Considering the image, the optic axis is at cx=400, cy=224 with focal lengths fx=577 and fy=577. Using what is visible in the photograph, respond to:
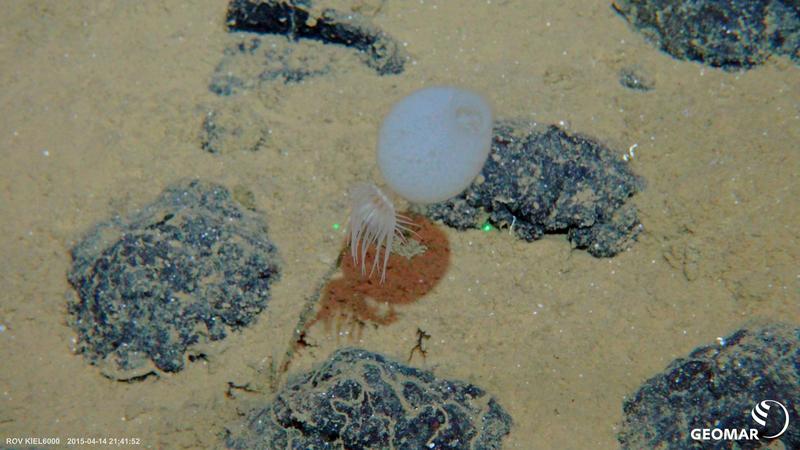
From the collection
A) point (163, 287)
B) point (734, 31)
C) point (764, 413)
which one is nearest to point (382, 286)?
point (163, 287)

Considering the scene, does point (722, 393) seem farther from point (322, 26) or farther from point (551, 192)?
point (322, 26)

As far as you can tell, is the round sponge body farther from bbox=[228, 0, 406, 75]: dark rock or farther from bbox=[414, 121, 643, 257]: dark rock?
bbox=[228, 0, 406, 75]: dark rock

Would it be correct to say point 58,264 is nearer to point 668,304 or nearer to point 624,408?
point 624,408

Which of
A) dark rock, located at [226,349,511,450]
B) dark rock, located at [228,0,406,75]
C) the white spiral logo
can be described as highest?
dark rock, located at [228,0,406,75]

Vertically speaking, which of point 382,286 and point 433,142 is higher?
point 433,142

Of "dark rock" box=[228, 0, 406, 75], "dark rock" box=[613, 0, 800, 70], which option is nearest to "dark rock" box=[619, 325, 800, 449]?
"dark rock" box=[613, 0, 800, 70]

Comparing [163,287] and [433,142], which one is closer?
[433,142]

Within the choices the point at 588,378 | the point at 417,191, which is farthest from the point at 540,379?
the point at 417,191
